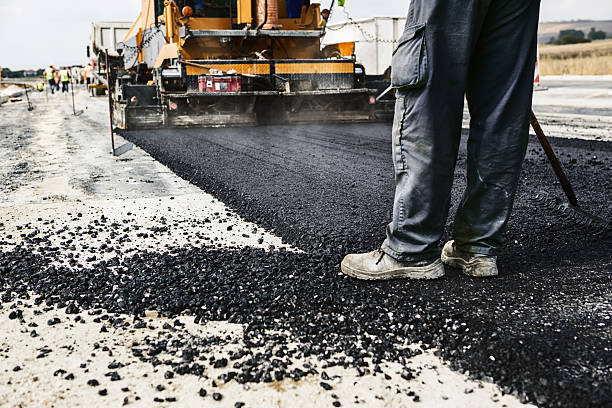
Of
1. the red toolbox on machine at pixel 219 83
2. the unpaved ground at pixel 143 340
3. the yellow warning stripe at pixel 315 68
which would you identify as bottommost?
the unpaved ground at pixel 143 340

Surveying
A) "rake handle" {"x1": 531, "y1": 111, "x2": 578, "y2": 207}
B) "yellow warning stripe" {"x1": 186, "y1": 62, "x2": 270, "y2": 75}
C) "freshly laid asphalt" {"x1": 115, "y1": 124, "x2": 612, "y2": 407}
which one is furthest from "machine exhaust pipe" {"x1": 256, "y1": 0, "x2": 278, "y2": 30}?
"rake handle" {"x1": 531, "y1": 111, "x2": 578, "y2": 207}

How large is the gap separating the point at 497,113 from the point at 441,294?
0.81 meters

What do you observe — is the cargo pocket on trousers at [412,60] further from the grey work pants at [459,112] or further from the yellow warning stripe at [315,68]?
the yellow warning stripe at [315,68]

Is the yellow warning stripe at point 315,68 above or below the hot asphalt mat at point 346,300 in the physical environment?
above

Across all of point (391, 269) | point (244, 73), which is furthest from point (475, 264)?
point (244, 73)

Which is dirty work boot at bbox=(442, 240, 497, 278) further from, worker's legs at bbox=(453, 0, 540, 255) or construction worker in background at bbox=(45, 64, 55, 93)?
construction worker in background at bbox=(45, 64, 55, 93)

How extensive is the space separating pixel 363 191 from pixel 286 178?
33.5 inches

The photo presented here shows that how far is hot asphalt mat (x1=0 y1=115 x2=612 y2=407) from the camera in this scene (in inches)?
73.9

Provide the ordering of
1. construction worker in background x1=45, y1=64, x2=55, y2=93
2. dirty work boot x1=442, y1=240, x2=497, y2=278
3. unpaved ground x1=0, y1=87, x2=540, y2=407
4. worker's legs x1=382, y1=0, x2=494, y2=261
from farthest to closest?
1. construction worker in background x1=45, y1=64, x2=55, y2=93
2. dirty work boot x1=442, y1=240, x2=497, y2=278
3. worker's legs x1=382, y1=0, x2=494, y2=261
4. unpaved ground x1=0, y1=87, x2=540, y2=407

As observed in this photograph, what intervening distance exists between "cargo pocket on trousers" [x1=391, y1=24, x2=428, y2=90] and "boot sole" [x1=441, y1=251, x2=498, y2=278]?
842 millimetres

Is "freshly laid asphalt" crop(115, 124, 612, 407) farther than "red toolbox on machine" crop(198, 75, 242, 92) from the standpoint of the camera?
No

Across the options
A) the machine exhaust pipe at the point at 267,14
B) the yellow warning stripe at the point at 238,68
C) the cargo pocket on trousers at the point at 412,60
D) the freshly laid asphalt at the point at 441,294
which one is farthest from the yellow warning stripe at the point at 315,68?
the cargo pocket on trousers at the point at 412,60

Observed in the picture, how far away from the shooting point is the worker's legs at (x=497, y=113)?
2492 mm

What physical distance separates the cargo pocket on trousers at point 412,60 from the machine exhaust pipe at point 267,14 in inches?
327
